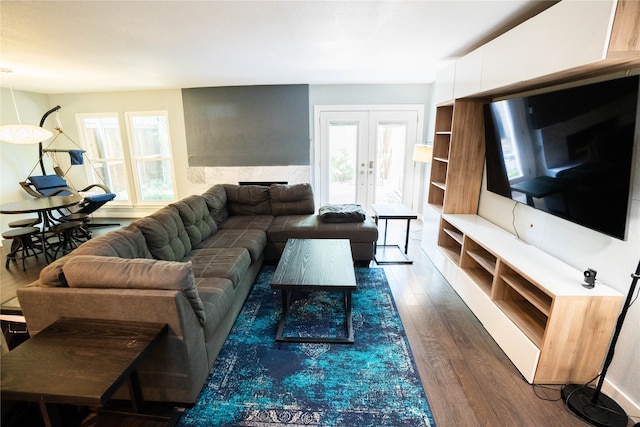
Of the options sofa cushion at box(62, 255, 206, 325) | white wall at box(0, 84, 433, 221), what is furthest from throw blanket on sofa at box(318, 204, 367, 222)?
sofa cushion at box(62, 255, 206, 325)

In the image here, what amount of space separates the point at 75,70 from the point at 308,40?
3140 mm

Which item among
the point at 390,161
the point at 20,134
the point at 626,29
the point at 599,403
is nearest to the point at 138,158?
the point at 20,134

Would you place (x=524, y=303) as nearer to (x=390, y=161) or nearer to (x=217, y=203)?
(x=217, y=203)

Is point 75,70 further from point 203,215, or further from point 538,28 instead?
point 538,28

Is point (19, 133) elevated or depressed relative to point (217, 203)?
elevated

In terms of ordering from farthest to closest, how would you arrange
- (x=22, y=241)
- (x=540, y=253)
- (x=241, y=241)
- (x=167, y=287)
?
Result: 1. (x=22, y=241)
2. (x=241, y=241)
3. (x=540, y=253)
4. (x=167, y=287)

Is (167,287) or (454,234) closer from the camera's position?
(167,287)

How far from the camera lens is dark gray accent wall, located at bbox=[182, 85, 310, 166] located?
16.2 ft

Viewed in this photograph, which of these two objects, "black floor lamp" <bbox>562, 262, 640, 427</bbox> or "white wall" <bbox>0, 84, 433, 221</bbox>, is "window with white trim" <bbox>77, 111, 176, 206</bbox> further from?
"black floor lamp" <bbox>562, 262, 640, 427</bbox>

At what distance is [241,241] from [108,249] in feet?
4.08

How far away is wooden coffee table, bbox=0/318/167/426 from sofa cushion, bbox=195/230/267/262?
1.41 metres

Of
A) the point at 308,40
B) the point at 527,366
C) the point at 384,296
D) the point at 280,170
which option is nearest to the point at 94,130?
the point at 280,170

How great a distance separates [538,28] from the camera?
Answer: 1.72 metres

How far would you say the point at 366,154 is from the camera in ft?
16.9
